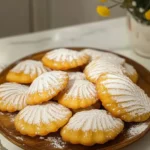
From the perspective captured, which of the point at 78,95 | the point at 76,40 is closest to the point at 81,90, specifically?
the point at 78,95

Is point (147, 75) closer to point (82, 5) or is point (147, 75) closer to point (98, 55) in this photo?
point (98, 55)

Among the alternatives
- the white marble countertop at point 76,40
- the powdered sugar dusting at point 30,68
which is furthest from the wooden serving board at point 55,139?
the white marble countertop at point 76,40

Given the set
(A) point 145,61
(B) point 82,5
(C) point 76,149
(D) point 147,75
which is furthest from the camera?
(B) point 82,5

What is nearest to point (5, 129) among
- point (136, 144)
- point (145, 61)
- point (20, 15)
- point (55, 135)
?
point (55, 135)

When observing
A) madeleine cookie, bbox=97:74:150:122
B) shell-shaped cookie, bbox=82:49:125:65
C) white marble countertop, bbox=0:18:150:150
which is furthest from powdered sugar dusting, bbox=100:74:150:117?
white marble countertop, bbox=0:18:150:150

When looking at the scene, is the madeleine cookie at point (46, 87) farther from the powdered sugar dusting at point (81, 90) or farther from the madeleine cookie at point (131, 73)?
the madeleine cookie at point (131, 73)

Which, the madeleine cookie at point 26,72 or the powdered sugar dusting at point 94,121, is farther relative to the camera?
the madeleine cookie at point 26,72
